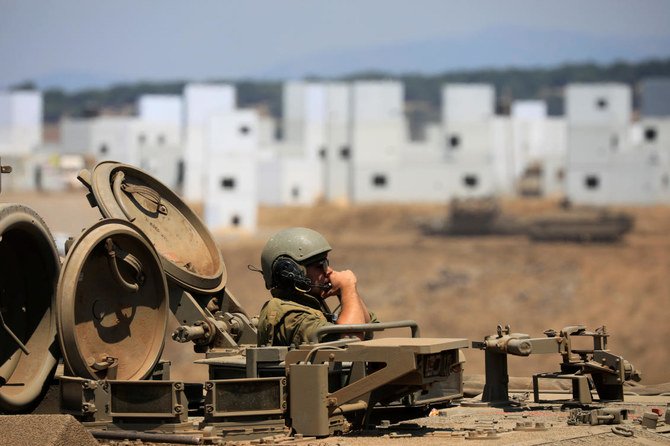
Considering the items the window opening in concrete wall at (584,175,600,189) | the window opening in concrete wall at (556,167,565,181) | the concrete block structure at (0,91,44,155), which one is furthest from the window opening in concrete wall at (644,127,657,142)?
the concrete block structure at (0,91,44,155)

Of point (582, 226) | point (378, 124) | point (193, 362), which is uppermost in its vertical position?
point (378, 124)

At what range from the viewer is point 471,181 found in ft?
247

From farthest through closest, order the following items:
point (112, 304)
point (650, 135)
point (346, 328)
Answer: point (650, 135), point (112, 304), point (346, 328)

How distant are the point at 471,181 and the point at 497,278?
44.2 feet

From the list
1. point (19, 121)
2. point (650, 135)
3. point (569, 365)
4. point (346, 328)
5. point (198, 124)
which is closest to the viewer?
point (346, 328)

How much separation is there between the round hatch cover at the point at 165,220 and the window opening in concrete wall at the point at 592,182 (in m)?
62.1

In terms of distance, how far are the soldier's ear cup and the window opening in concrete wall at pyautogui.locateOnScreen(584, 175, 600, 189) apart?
63.6 m

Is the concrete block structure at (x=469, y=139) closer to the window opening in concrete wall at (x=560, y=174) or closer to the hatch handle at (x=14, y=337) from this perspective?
the window opening in concrete wall at (x=560, y=174)

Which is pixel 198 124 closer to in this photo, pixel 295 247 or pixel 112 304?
pixel 295 247

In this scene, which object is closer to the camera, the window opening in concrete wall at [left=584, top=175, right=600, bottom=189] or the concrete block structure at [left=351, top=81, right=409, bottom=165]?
the window opening in concrete wall at [left=584, top=175, right=600, bottom=189]

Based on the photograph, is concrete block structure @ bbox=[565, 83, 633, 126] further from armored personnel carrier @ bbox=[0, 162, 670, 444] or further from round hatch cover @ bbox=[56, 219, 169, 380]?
round hatch cover @ bbox=[56, 219, 169, 380]

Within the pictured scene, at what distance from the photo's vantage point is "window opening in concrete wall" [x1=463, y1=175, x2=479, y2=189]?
75062 mm

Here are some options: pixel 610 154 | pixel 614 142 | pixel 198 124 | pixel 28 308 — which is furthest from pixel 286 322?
pixel 198 124

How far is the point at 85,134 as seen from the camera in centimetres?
8556
